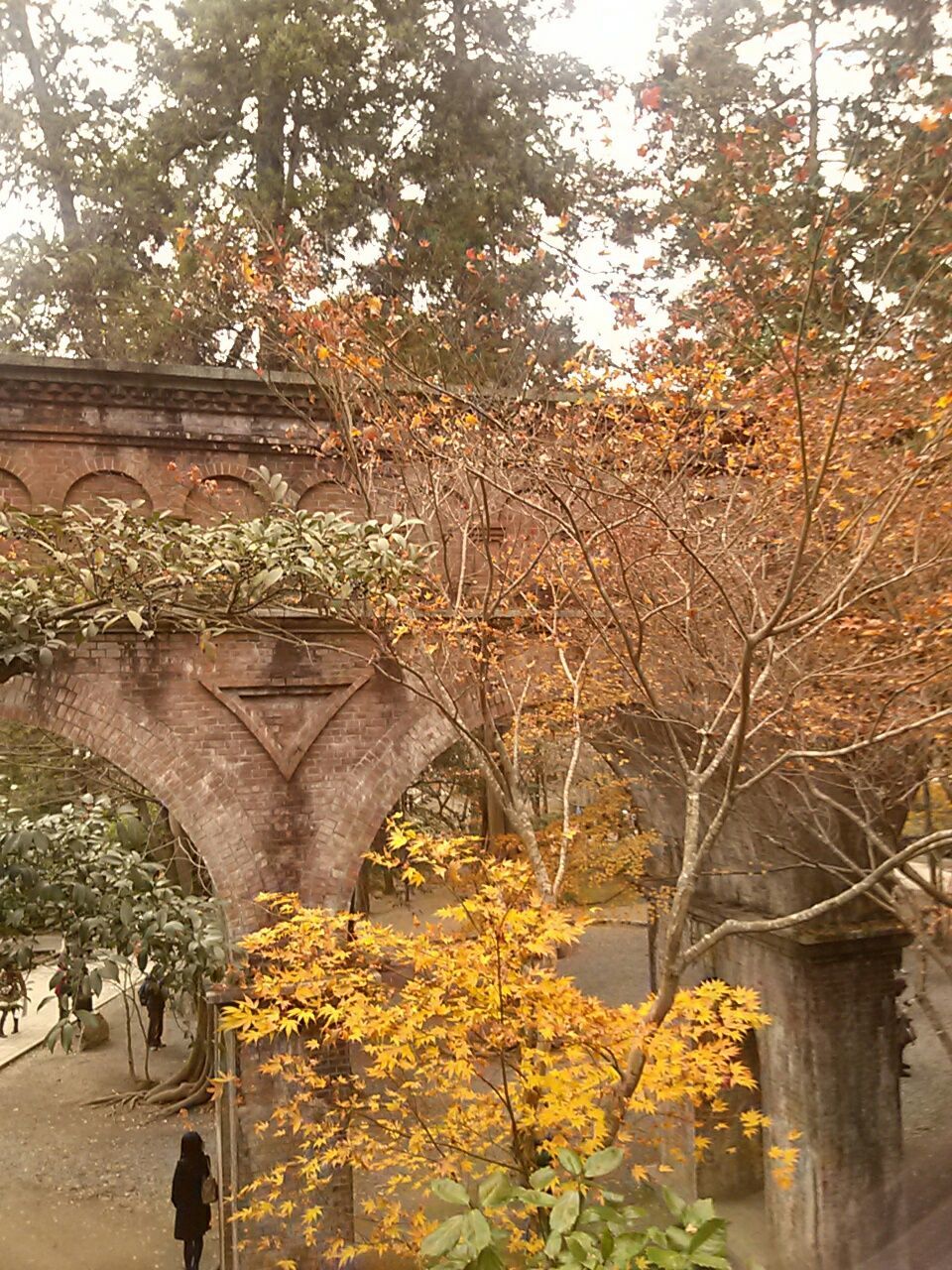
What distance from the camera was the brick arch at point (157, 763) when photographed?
8219 millimetres

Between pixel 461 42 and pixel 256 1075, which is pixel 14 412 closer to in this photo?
pixel 256 1075

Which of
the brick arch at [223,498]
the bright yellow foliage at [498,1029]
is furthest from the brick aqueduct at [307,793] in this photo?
the bright yellow foliage at [498,1029]

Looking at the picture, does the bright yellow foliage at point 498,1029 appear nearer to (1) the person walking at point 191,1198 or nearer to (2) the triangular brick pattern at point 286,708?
(2) the triangular brick pattern at point 286,708

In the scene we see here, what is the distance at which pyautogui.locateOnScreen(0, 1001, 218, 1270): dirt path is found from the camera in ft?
31.4

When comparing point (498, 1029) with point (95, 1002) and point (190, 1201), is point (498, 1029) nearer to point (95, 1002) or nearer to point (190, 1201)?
point (190, 1201)

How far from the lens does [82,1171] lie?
1114 centimetres

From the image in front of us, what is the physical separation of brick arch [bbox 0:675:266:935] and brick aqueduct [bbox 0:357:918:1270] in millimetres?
12

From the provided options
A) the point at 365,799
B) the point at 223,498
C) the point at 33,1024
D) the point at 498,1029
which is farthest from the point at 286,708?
the point at 33,1024

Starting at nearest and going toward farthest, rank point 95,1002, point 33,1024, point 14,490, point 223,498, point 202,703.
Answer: point 202,703, point 14,490, point 223,498, point 33,1024, point 95,1002

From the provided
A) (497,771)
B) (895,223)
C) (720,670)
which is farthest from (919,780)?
(895,223)

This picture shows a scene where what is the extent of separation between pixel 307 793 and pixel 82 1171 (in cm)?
583

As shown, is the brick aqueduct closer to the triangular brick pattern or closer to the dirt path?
the triangular brick pattern

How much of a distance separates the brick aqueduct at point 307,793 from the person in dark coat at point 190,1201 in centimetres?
24

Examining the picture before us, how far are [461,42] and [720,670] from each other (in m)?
11.3
